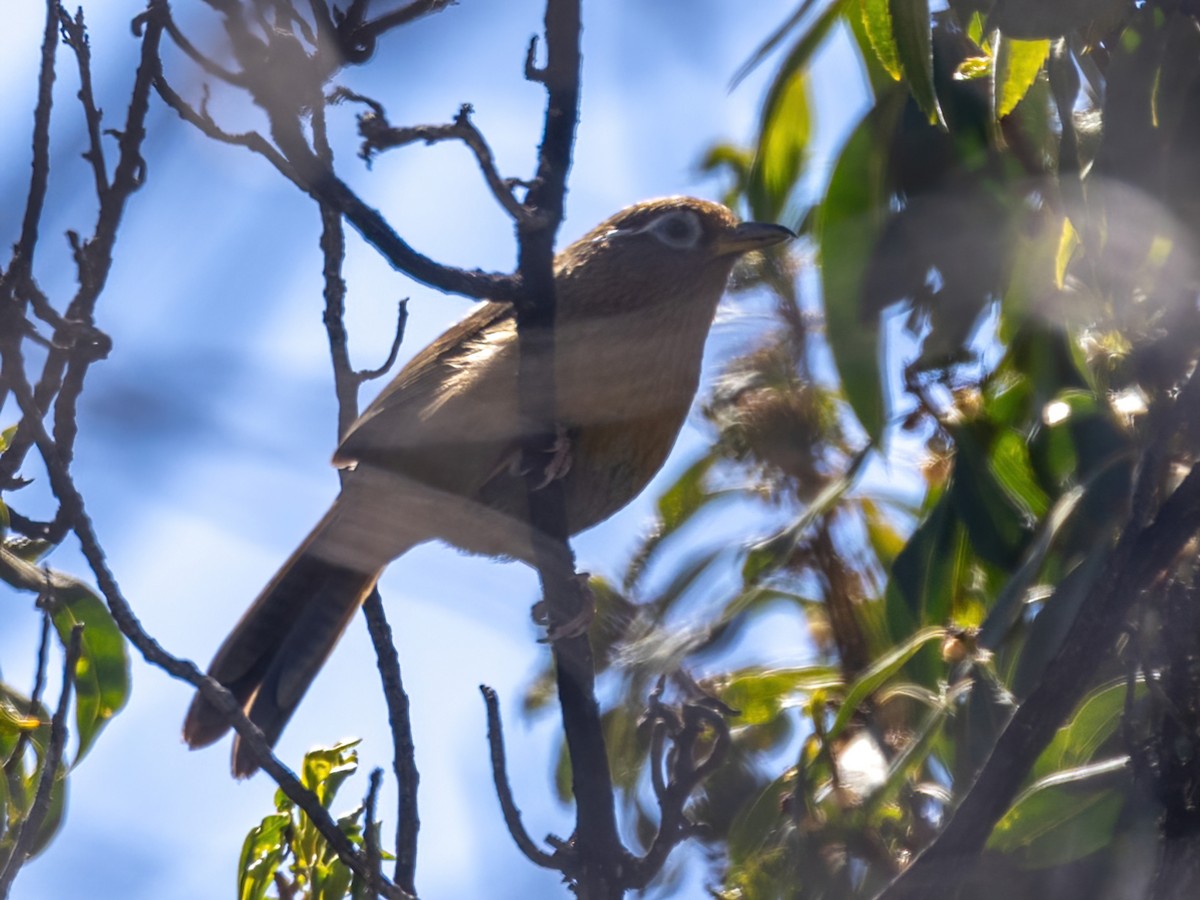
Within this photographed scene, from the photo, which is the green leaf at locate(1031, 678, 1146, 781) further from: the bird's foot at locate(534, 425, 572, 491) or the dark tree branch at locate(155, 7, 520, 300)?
the dark tree branch at locate(155, 7, 520, 300)

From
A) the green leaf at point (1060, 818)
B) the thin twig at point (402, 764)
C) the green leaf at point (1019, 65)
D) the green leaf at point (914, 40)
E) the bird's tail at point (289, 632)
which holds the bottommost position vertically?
the green leaf at point (1060, 818)

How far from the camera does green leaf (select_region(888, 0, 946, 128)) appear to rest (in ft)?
9.61

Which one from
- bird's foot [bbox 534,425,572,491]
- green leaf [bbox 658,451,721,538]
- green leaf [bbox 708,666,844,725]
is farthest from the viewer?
green leaf [bbox 658,451,721,538]

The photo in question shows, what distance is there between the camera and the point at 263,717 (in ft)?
14.7

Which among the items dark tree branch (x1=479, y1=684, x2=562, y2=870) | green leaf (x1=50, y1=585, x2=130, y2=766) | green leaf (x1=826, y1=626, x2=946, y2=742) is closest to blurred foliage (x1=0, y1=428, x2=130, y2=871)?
green leaf (x1=50, y1=585, x2=130, y2=766)

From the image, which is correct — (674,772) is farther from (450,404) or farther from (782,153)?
(782,153)

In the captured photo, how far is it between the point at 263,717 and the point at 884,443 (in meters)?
2.04

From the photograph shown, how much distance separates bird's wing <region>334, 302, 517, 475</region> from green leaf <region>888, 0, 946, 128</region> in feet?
4.41

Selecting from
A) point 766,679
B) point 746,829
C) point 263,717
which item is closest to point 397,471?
point 263,717

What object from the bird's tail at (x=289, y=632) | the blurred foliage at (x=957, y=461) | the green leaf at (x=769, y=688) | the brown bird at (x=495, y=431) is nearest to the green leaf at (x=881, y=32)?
the blurred foliage at (x=957, y=461)

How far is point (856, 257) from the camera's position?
12.0ft

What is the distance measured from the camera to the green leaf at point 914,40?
293 centimetres

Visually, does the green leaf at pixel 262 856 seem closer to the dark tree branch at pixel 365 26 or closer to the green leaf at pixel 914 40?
the dark tree branch at pixel 365 26

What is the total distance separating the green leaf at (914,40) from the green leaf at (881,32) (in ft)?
0.43
